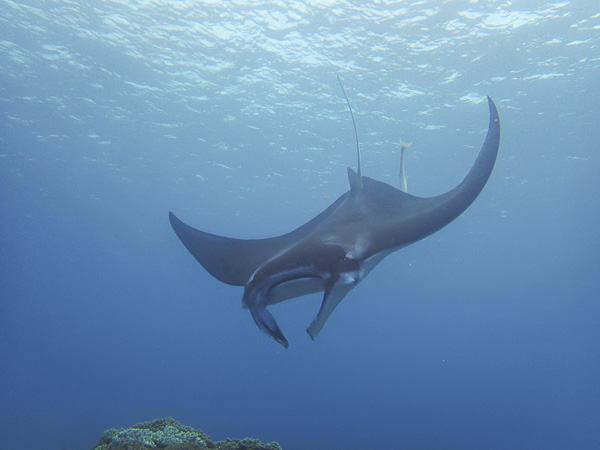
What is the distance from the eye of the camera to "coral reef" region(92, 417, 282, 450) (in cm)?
398

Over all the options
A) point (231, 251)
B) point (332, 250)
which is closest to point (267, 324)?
point (332, 250)

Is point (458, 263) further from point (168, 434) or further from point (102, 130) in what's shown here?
point (168, 434)

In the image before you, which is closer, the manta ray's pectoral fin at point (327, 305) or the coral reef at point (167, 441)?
the manta ray's pectoral fin at point (327, 305)

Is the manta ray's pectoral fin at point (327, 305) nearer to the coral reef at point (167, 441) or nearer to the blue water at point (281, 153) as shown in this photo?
the coral reef at point (167, 441)

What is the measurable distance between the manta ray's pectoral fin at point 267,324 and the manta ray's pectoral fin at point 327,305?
0.97ft

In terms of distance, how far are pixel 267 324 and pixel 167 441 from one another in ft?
8.59

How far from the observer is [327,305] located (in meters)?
2.98

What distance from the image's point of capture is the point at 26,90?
1964 cm

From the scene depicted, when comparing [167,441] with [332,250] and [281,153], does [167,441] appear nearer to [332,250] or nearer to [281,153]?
[332,250]

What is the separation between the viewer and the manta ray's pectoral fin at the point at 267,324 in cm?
269

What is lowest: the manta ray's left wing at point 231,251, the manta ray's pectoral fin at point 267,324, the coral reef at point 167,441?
the coral reef at point 167,441

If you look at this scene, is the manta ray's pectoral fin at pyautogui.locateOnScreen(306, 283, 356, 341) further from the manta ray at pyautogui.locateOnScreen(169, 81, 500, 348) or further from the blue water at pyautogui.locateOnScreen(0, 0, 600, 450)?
the blue water at pyautogui.locateOnScreen(0, 0, 600, 450)

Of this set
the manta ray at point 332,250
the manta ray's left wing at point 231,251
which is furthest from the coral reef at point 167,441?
the manta ray at point 332,250

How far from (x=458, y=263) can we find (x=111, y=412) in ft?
145
